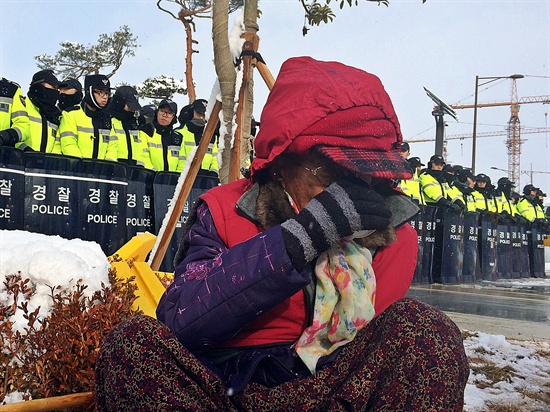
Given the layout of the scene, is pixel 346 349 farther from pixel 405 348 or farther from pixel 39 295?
pixel 39 295

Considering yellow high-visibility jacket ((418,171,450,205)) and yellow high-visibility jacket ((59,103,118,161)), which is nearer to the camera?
yellow high-visibility jacket ((59,103,118,161))

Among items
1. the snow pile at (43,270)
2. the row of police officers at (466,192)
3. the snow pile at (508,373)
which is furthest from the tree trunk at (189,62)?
the snow pile at (43,270)

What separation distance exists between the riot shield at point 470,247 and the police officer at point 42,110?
846 cm

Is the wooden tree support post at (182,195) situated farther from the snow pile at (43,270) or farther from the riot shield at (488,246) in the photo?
the riot shield at (488,246)

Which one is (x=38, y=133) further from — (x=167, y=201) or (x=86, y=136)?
(x=167, y=201)

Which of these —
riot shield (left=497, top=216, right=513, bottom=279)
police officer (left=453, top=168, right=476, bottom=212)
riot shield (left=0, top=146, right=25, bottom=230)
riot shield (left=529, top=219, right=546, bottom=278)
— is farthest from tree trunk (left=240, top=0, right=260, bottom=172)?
riot shield (left=529, top=219, right=546, bottom=278)

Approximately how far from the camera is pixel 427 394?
1404 mm

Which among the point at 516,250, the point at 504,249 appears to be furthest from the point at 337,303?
the point at 516,250

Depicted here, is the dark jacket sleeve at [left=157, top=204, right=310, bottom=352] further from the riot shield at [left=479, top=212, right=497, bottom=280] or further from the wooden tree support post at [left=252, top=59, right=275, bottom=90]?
the riot shield at [left=479, top=212, right=497, bottom=280]

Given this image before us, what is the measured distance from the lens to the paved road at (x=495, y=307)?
5996 millimetres

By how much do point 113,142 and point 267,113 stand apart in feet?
17.0

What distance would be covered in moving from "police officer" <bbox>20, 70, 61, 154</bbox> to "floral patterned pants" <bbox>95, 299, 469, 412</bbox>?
4.78 meters

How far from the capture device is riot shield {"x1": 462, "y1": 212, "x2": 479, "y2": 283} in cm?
1184

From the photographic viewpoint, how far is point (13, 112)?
559cm
